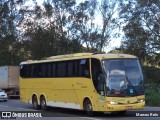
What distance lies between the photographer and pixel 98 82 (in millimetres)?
19469

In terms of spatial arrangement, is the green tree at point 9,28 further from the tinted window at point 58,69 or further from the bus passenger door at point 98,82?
the bus passenger door at point 98,82

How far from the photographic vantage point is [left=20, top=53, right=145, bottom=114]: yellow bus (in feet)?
62.1

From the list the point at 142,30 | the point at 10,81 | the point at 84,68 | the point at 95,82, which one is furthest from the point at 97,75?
the point at 142,30

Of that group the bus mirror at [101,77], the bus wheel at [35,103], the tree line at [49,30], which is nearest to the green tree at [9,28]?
the tree line at [49,30]

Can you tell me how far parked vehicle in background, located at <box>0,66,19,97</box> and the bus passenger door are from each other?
1082 inches

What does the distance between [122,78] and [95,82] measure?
1.34 meters

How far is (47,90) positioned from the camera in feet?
80.9

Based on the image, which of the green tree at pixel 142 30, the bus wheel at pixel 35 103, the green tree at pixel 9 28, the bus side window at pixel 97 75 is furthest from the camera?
the green tree at pixel 9 28

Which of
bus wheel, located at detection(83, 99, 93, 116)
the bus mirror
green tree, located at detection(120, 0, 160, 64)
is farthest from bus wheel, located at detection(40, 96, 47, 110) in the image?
green tree, located at detection(120, 0, 160, 64)

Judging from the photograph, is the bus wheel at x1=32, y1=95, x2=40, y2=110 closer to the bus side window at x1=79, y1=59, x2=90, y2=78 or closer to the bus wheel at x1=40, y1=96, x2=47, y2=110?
the bus wheel at x1=40, y1=96, x2=47, y2=110

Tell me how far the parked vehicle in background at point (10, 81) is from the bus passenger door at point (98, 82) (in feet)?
90.1

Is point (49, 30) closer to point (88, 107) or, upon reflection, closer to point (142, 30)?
point (142, 30)

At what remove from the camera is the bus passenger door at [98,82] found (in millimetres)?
19109

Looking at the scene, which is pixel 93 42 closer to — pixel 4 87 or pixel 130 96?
pixel 4 87
